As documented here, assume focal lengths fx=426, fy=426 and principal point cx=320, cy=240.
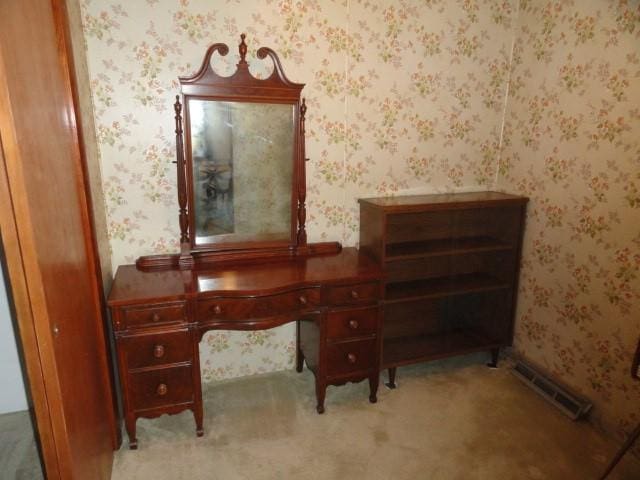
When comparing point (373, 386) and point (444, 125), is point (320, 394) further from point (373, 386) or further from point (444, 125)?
point (444, 125)

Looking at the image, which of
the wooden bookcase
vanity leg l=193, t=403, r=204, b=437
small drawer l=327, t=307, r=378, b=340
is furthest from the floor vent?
vanity leg l=193, t=403, r=204, b=437

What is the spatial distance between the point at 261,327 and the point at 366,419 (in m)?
0.75

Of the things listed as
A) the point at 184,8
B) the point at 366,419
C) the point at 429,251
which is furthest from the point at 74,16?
the point at 366,419

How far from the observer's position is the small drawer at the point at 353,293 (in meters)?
2.05

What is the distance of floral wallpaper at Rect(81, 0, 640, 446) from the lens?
1.96 meters

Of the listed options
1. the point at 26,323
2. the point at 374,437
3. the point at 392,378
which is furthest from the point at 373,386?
the point at 26,323

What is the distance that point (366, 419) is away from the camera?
215cm

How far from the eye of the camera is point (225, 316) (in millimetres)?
1907

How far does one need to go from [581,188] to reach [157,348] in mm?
2177

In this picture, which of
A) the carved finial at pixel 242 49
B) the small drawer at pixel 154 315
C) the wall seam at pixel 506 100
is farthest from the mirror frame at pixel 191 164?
the wall seam at pixel 506 100

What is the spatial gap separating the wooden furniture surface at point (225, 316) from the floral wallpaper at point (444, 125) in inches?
14.2

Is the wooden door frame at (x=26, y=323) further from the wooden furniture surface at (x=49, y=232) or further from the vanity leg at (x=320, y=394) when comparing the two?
the vanity leg at (x=320, y=394)

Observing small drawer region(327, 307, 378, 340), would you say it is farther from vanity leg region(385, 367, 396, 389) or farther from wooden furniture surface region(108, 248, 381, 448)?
vanity leg region(385, 367, 396, 389)

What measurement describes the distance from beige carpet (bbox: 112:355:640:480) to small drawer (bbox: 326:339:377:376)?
0.22 m
